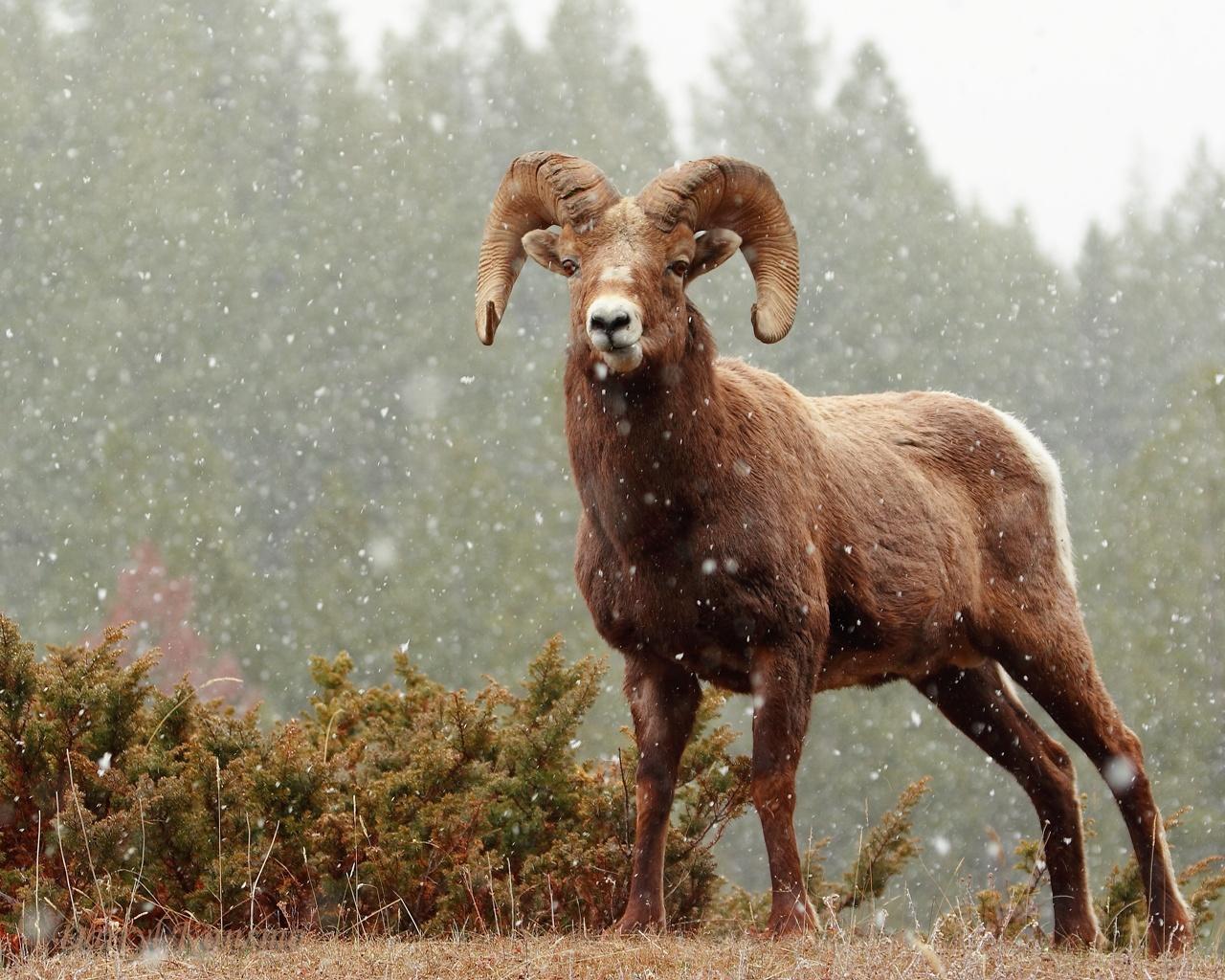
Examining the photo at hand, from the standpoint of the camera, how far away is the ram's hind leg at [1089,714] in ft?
23.0

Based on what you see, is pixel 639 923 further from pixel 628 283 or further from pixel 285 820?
pixel 628 283

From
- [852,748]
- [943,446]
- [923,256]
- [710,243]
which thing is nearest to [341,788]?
[710,243]

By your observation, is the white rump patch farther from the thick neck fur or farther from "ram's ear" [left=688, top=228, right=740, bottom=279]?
the thick neck fur

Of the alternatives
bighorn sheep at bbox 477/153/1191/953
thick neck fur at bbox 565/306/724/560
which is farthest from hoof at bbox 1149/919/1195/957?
thick neck fur at bbox 565/306/724/560

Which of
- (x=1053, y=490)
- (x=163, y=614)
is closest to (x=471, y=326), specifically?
(x=163, y=614)

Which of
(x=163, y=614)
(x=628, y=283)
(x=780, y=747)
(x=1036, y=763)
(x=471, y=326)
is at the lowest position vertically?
(x=1036, y=763)

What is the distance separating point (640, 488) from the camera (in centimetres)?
579

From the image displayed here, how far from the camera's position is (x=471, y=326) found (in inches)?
1104

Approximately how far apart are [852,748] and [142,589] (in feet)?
38.1

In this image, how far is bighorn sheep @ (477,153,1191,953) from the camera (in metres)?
5.75

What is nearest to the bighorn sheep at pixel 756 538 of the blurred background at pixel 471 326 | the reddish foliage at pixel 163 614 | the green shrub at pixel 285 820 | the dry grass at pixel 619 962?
the dry grass at pixel 619 962

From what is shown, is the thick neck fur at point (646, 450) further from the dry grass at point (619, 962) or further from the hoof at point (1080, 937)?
the hoof at point (1080, 937)

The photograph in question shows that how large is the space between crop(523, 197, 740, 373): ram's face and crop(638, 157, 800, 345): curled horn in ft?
0.35

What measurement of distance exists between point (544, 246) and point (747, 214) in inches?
34.0
